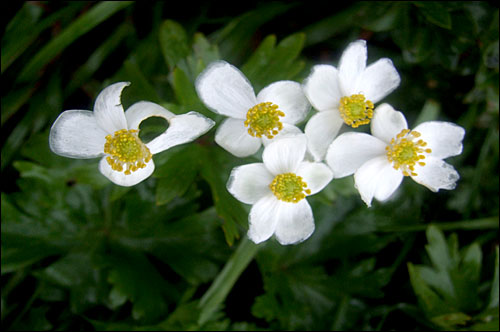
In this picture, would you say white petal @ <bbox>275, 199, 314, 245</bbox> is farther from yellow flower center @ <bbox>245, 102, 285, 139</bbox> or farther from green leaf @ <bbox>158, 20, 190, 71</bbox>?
green leaf @ <bbox>158, 20, 190, 71</bbox>

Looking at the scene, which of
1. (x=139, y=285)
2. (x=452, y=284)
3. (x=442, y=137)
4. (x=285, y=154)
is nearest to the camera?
(x=285, y=154)

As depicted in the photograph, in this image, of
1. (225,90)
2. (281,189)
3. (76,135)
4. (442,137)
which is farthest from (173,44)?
(442,137)

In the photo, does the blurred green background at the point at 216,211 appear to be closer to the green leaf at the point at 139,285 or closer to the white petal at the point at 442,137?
the green leaf at the point at 139,285

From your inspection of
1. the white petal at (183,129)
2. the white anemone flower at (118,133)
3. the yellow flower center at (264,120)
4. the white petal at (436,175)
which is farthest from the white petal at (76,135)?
the white petal at (436,175)

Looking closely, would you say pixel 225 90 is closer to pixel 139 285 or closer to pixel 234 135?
pixel 234 135

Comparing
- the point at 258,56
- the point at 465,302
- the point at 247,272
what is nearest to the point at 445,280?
the point at 465,302

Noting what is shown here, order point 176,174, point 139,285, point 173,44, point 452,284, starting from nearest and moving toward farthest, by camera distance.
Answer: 1. point 176,174
2. point 173,44
3. point 139,285
4. point 452,284

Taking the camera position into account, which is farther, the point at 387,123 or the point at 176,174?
the point at 176,174

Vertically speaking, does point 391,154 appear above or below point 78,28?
below
